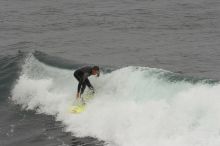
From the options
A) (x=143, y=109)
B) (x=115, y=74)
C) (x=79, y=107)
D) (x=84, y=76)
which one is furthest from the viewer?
(x=115, y=74)

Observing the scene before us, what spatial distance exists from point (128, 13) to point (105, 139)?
27128 mm

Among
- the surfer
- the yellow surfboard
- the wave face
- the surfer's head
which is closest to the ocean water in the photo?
the wave face

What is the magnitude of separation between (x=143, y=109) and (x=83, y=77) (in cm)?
316

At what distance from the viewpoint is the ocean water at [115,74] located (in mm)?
16922

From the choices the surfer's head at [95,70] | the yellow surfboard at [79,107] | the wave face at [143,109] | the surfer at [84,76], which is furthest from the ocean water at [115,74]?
the surfer's head at [95,70]

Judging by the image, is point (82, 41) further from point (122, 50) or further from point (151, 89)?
point (151, 89)

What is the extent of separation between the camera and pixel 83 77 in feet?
64.9

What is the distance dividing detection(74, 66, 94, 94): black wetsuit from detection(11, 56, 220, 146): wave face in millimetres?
627

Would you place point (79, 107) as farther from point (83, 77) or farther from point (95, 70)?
point (95, 70)

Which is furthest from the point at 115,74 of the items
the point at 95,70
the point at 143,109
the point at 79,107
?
the point at 143,109

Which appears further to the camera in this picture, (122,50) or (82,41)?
(82,41)

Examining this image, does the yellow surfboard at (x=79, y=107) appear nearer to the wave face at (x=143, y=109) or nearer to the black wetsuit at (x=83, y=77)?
the wave face at (x=143, y=109)

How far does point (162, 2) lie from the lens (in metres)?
47.7

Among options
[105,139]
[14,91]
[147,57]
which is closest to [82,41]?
[147,57]
